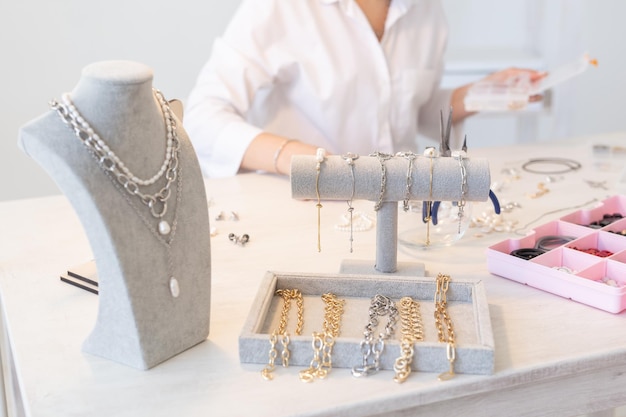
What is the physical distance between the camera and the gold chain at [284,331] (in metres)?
0.69

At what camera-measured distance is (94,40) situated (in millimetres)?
2143

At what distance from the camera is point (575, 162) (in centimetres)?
137

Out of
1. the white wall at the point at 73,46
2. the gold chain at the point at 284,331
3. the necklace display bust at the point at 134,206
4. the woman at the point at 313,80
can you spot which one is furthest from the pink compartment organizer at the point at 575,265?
the white wall at the point at 73,46

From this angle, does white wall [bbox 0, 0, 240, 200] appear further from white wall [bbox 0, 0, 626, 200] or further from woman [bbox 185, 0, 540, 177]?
woman [bbox 185, 0, 540, 177]

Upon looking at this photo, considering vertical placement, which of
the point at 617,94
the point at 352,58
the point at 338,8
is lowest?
the point at 617,94

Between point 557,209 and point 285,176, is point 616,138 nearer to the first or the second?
point 557,209

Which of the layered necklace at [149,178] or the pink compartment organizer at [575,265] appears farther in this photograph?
the pink compartment organizer at [575,265]

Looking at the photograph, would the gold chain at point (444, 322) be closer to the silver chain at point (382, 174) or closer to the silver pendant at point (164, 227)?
the silver chain at point (382, 174)

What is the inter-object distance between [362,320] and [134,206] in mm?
261

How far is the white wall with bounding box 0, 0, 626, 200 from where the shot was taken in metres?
2.08

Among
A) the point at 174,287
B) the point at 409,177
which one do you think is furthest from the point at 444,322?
the point at 174,287

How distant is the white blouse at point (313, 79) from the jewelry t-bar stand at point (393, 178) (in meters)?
0.57

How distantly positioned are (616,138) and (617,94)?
130 cm

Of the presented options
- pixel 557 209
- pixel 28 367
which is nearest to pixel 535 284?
pixel 557 209
